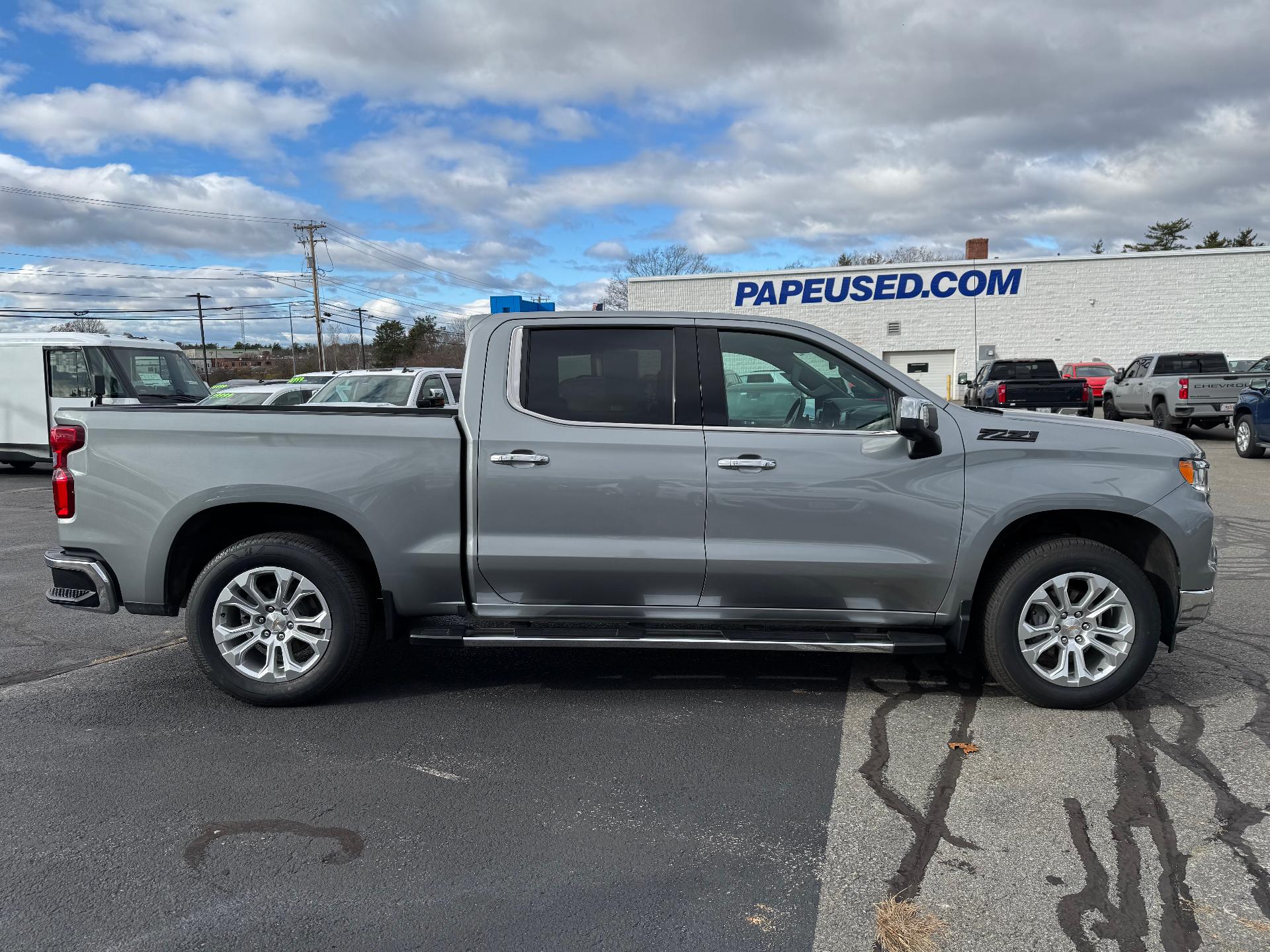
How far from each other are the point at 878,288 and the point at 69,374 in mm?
27528

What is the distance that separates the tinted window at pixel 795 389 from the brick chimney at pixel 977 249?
35772 millimetres

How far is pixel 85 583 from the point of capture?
4.74 m

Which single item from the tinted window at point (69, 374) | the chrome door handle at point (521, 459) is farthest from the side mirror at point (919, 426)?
the tinted window at point (69, 374)

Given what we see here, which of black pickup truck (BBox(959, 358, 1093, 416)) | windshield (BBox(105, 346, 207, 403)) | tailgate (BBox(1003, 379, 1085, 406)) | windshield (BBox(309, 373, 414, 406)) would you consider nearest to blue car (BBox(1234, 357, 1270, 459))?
black pickup truck (BBox(959, 358, 1093, 416))

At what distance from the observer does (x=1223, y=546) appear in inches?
347

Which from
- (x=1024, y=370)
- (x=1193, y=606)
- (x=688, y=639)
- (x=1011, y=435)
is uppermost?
(x=1024, y=370)

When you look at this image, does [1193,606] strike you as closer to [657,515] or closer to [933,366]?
[657,515]

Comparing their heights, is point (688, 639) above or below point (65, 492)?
below

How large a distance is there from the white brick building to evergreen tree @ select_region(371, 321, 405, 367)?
5824 cm

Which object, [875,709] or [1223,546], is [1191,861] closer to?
[875,709]

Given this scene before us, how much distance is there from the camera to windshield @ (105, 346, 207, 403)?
650 inches

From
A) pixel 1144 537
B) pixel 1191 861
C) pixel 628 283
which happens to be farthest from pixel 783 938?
pixel 628 283

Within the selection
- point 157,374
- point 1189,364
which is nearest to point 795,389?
point 157,374

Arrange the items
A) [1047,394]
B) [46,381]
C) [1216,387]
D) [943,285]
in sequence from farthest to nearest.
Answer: [943,285] → [1047,394] → [1216,387] → [46,381]
